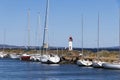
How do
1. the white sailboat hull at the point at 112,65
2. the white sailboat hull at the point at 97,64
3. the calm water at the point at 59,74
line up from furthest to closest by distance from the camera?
the white sailboat hull at the point at 97,64 < the white sailboat hull at the point at 112,65 < the calm water at the point at 59,74

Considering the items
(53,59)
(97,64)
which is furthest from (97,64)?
(53,59)

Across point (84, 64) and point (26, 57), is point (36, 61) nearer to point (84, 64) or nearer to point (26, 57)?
point (26, 57)

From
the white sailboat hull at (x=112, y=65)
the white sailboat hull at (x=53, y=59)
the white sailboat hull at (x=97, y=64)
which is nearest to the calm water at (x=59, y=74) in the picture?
the white sailboat hull at (x=112, y=65)

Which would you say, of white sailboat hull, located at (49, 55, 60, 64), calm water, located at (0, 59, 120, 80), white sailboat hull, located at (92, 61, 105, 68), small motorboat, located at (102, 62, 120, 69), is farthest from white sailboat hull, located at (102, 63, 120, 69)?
white sailboat hull, located at (49, 55, 60, 64)

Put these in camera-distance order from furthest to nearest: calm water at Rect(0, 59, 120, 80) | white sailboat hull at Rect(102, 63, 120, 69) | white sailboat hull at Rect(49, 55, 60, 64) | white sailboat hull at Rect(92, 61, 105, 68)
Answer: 1. white sailboat hull at Rect(49, 55, 60, 64)
2. white sailboat hull at Rect(92, 61, 105, 68)
3. white sailboat hull at Rect(102, 63, 120, 69)
4. calm water at Rect(0, 59, 120, 80)

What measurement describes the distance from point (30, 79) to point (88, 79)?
950 cm

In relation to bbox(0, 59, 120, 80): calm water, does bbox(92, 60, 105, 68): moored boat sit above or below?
above

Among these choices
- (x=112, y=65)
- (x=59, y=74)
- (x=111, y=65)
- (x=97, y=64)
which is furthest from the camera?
(x=97, y=64)

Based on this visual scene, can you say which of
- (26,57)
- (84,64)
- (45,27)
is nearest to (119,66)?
(84,64)

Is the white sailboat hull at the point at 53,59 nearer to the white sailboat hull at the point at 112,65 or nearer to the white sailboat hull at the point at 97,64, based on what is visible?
the white sailboat hull at the point at 97,64

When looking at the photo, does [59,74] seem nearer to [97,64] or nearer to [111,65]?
[111,65]

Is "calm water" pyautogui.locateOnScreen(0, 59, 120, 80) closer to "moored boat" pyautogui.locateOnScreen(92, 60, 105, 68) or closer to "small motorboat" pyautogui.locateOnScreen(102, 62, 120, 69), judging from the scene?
"small motorboat" pyautogui.locateOnScreen(102, 62, 120, 69)

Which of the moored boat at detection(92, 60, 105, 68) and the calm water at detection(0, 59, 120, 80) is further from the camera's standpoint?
the moored boat at detection(92, 60, 105, 68)

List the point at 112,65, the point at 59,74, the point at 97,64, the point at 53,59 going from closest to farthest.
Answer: the point at 59,74, the point at 112,65, the point at 97,64, the point at 53,59
